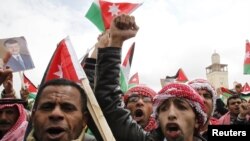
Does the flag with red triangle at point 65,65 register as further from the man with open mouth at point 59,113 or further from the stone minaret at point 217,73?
the stone minaret at point 217,73

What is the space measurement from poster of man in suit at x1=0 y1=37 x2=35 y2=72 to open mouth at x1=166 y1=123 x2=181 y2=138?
4585mm

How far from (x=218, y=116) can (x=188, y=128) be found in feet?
13.9

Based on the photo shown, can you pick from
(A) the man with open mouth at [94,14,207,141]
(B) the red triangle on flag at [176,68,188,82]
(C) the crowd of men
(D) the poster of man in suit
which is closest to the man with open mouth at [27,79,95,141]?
(C) the crowd of men

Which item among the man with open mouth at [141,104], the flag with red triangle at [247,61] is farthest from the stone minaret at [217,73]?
the man with open mouth at [141,104]

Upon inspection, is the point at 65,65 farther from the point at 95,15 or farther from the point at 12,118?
the point at 95,15

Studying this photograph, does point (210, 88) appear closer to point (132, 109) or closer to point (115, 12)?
point (132, 109)

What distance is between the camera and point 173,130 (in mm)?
3045

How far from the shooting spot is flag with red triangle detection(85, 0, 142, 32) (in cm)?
456

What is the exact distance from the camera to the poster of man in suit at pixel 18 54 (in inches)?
281

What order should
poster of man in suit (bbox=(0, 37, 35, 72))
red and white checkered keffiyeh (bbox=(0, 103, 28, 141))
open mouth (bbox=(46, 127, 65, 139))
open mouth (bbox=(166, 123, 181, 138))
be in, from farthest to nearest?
poster of man in suit (bbox=(0, 37, 35, 72))
red and white checkered keffiyeh (bbox=(0, 103, 28, 141))
open mouth (bbox=(166, 123, 181, 138))
open mouth (bbox=(46, 127, 65, 139))

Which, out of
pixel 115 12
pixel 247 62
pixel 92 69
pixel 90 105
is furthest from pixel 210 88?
pixel 247 62

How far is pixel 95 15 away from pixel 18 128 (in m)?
1.60

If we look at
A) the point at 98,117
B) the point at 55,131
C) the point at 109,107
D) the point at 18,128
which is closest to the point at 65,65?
the point at 109,107

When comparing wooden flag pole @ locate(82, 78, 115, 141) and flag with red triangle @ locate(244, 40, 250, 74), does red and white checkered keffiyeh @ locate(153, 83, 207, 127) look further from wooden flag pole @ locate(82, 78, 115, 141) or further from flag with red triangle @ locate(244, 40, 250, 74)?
flag with red triangle @ locate(244, 40, 250, 74)
